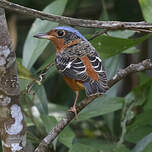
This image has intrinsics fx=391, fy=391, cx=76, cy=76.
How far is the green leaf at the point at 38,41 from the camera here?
333cm

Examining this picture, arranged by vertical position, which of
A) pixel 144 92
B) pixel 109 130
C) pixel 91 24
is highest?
pixel 91 24

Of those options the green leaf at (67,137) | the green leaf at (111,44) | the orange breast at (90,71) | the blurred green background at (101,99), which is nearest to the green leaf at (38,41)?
the blurred green background at (101,99)

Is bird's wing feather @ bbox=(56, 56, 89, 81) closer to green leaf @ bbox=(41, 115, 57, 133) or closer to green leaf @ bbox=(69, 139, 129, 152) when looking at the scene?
green leaf @ bbox=(41, 115, 57, 133)

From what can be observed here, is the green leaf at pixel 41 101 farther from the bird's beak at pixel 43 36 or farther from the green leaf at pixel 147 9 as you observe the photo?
the green leaf at pixel 147 9

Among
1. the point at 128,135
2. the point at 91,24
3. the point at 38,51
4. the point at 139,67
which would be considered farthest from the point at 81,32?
the point at 91,24

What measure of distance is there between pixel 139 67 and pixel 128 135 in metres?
1.01

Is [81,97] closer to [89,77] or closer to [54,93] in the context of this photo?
[89,77]

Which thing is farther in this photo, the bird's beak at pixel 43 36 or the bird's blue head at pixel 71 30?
the bird's blue head at pixel 71 30

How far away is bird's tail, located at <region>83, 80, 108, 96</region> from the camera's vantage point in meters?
2.72

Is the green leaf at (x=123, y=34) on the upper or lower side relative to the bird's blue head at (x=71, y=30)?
lower

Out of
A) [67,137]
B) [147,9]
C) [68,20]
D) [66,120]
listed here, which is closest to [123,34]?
[147,9]

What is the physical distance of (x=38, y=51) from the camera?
334cm

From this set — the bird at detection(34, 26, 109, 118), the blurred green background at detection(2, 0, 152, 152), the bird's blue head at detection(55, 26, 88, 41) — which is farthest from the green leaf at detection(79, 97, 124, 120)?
the bird's blue head at detection(55, 26, 88, 41)

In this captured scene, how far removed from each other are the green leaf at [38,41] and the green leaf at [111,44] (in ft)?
1.93
